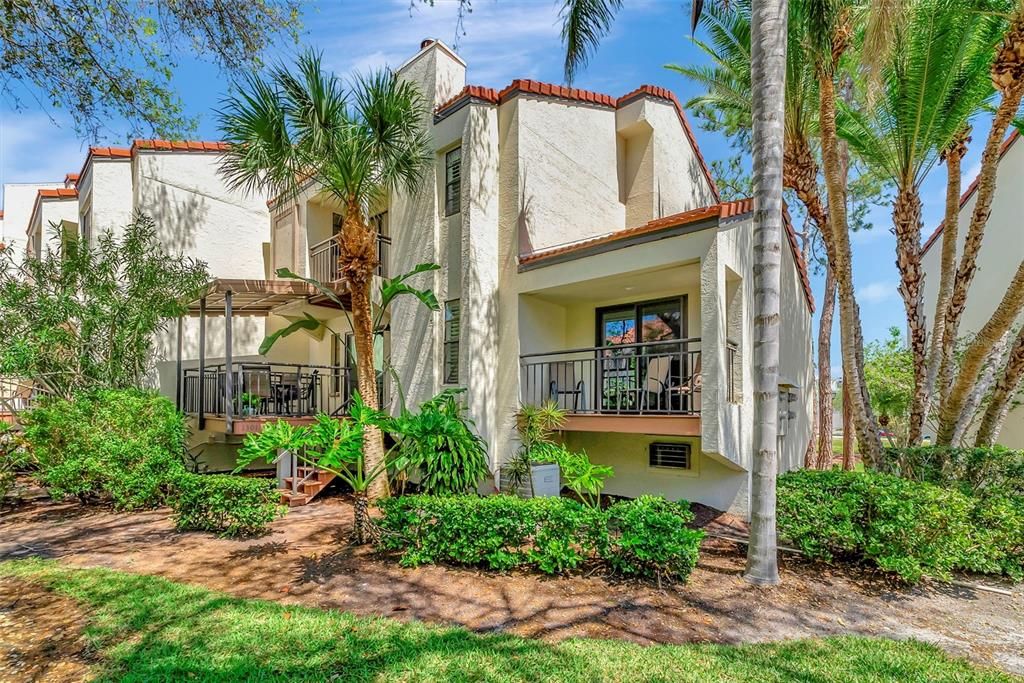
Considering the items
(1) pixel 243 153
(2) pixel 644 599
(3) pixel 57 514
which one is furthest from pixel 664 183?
(3) pixel 57 514

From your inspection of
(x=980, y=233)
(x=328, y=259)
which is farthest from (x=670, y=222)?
(x=328, y=259)

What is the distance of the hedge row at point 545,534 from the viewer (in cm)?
649

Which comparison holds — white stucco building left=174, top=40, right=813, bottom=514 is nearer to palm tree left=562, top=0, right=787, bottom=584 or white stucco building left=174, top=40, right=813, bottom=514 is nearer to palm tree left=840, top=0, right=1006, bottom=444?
palm tree left=562, top=0, right=787, bottom=584

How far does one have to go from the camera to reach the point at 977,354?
8.63 meters

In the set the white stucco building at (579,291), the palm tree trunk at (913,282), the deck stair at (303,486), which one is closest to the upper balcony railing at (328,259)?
the white stucco building at (579,291)

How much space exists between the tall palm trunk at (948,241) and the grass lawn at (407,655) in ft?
24.4

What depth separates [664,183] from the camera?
13.6 metres

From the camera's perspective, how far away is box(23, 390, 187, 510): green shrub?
1004cm

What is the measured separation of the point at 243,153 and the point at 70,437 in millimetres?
6426

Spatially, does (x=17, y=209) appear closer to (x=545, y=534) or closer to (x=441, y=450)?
(x=441, y=450)

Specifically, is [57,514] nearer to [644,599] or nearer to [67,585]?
[67,585]

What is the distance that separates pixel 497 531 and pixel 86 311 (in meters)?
10.4

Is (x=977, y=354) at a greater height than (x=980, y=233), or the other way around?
(x=980, y=233)

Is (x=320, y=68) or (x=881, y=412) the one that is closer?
(x=320, y=68)
